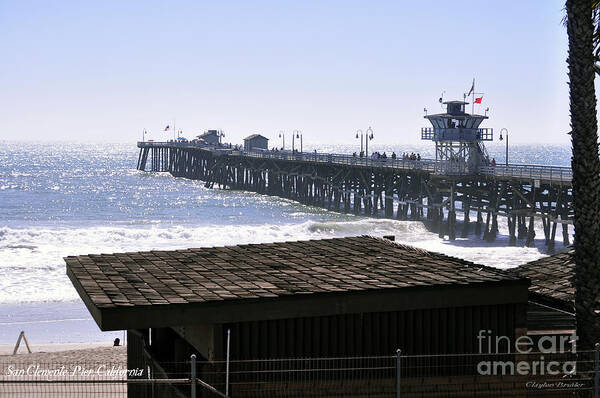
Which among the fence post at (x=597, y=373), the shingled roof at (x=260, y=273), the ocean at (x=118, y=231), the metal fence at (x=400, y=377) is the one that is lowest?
the ocean at (x=118, y=231)

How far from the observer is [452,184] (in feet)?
163

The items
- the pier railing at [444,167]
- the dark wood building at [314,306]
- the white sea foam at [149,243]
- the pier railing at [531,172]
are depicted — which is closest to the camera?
the dark wood building at [314,306]

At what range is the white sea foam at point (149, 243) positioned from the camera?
33594mm

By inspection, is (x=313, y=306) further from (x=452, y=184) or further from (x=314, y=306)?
(x=452, y=184)

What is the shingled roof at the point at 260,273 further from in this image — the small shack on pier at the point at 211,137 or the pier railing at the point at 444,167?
the small shack on pier at the point at 211,137

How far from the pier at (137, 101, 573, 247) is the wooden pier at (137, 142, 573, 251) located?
0.16 feet

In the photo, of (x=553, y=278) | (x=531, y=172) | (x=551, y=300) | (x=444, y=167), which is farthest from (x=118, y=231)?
(x=551, y=300)

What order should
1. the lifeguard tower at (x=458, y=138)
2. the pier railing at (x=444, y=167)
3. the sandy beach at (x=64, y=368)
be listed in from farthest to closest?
1. the lifeguard tower at (x=458, y=138)
2. the pier railing at (x=444, y=167)
3. the sandy beach at (x=64, y=368)

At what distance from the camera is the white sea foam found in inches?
1323

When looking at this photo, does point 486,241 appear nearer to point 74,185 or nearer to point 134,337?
point 134,337

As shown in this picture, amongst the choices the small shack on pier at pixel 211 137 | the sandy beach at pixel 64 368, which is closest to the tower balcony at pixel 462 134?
the sandy beach at pixel 64 368

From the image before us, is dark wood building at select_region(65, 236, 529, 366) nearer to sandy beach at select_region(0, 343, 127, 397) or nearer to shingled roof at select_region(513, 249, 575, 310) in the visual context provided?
shingled roof at select_region(513, 249, 575, 310)

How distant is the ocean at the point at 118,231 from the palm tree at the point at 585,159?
15411 millimetres

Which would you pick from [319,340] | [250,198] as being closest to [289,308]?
[319,340]
